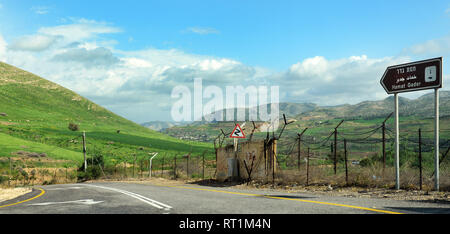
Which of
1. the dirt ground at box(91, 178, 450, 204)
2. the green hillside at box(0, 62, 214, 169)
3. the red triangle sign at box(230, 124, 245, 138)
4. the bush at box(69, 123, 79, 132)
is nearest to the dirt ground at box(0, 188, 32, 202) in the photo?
the red triangle sign at box(230, 124, 245, 138)

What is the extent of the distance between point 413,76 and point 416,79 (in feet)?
0.55

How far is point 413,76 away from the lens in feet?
46.4

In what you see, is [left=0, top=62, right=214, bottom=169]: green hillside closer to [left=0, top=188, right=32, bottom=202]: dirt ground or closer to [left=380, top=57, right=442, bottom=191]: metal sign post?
[left=0, top=188, right=32, bottom=202]: dirt ground

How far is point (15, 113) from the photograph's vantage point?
128 meters

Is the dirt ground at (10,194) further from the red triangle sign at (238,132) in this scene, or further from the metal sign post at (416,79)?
the metal sign post at (416,79)

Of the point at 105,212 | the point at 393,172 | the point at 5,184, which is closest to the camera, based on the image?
the point at 105,212

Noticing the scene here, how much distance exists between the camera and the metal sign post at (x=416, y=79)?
524 inches

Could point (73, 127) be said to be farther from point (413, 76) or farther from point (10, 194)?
point (413, 76)

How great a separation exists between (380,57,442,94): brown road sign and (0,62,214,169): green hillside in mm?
65206

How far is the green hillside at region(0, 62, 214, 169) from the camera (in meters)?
93.6

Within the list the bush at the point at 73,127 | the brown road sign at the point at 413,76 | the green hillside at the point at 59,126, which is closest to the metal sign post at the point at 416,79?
the brown road sign at the point at 413,76

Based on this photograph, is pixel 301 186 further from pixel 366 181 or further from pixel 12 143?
pixel 12 143
